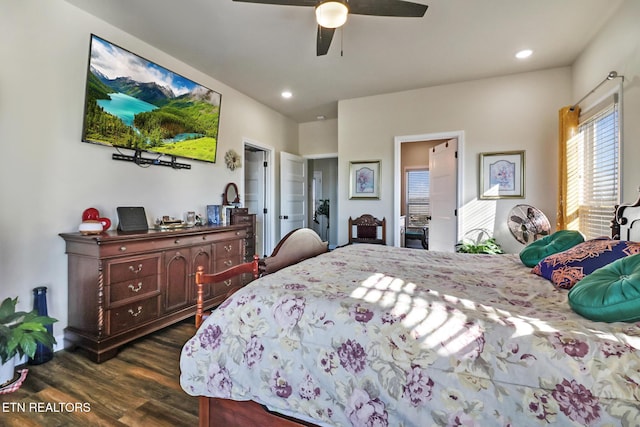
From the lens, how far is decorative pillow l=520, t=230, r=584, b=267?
1.81m

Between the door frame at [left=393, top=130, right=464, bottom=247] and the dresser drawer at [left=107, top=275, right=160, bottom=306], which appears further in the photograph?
the door frame at [left=393, top=130, right=464, bottom=247]

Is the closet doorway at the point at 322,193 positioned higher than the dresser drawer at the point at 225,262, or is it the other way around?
the closet doorway at the point at 322,193

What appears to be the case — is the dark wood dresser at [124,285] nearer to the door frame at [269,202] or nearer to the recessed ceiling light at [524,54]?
the door frame at [269,202]

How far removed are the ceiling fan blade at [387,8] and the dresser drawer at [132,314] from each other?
2790 millimetres

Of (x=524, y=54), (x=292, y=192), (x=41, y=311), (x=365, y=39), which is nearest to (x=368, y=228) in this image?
(x=292, y=192)

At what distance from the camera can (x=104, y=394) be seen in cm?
177

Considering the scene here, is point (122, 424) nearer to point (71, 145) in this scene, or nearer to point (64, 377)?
point (64, 377)

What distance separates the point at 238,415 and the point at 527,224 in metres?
3.58

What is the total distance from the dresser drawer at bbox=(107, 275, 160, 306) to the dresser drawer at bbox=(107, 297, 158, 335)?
62 mm

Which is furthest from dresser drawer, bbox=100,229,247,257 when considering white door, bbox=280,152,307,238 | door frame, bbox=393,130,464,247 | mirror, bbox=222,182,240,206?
door frame, bbox=393,130,464,247

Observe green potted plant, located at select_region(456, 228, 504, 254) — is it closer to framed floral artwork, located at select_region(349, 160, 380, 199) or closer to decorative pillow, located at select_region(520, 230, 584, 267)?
framed floral artwork, located at select_region(349, 160, 380, 199)

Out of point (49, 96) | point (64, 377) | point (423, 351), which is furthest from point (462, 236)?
point (49, 96)

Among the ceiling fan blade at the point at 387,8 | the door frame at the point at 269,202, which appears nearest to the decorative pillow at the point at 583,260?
the ceiling fan blade at the point at 387,8

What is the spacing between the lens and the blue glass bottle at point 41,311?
2073 mm
